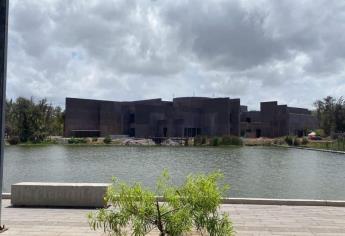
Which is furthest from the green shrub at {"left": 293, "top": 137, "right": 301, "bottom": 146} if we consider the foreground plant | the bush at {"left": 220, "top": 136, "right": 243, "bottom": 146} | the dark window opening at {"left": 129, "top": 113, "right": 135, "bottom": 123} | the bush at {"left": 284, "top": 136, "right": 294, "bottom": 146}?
the foreground plant

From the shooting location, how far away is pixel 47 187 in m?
9.81

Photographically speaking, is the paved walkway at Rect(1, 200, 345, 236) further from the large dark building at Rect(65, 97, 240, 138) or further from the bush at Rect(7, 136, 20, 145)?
the large dark building at Rect(65, 97, 240, 138)

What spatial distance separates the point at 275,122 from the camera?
288 ft

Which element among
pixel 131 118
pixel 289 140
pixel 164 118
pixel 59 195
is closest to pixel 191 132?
pixel 164 118

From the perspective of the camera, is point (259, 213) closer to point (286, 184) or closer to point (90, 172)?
point (286, 184)

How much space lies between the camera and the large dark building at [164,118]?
81.0 metres

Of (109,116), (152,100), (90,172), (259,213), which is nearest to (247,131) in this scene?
(152,100)

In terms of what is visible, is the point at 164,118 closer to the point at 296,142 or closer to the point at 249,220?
the point at 296,142

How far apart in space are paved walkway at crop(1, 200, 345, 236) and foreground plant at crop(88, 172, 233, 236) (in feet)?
6.07

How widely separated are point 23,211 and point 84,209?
1258 millimetres

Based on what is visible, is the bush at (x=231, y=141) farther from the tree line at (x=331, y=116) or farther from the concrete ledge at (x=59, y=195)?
the concrete ledge at (x=59, y=195)

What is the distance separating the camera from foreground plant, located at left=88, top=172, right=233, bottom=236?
5.27m

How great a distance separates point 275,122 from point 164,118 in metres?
22.7

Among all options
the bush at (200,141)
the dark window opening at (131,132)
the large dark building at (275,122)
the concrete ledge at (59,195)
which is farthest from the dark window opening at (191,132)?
the concrete ledge at (59,195)
